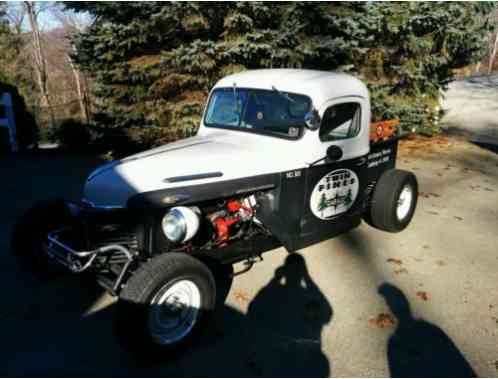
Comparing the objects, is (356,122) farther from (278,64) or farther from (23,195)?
(23,195)

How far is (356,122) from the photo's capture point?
4703mm

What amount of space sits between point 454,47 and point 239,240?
29.0 ft

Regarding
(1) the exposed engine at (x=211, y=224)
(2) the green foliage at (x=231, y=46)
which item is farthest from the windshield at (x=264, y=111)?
(2) the green foliage at (x=231, y=46)

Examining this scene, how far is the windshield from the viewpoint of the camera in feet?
13.7

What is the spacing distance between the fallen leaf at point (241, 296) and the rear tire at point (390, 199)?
2199mm

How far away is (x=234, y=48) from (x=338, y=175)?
4.17m

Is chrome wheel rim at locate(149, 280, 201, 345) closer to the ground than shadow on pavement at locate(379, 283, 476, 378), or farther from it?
farther from it

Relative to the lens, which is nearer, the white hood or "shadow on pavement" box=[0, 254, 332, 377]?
"shadow on pavement" box=[0, 254, 332, 377]

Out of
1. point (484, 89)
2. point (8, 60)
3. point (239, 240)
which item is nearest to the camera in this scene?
point (239, 240)

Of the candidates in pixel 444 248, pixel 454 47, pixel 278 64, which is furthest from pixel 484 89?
pixel 444 248

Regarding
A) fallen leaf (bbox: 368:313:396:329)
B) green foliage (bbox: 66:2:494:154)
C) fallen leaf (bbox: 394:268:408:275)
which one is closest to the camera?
fallen leaf (bbox: 368:313:396:329)

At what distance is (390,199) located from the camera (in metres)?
5.03

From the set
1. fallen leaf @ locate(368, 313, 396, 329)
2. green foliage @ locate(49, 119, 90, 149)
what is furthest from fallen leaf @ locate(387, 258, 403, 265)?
green foliage @ locate(49, 119, 90, 149)

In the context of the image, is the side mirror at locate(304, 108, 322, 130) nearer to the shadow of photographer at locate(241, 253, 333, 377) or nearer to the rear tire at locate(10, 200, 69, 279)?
the shadow of photographer at locate(241, 253, 333, 377)
